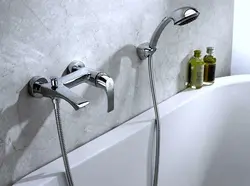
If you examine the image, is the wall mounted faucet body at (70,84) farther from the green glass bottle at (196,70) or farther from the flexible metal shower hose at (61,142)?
the green glass bottle at (196,70)

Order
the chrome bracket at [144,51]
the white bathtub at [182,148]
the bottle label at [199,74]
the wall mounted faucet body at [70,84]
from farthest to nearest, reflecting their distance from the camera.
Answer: the bottle label at [199,74], the chrome bracket at [144,51], the white bathtub at [182,148], the wall mounted faucet body at [70,84]

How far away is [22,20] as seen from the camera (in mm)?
1024

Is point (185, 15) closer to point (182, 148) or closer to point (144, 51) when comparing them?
point (144, 51)

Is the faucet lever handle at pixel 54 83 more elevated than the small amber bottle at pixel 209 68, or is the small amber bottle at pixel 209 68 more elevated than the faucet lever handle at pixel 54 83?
the faucet lever handle at pixel 54 83

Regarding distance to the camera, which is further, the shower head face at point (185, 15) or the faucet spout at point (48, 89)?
the shower head face at point (185, 15)

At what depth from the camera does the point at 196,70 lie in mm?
1716

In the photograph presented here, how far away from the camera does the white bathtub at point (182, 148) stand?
1.26 meters

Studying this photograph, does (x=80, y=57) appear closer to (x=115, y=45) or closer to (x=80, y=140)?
(x=115, y=45)

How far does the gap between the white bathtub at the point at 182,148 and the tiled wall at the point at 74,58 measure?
0.06 metres

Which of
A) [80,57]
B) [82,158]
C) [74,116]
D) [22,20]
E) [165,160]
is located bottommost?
[165,160]

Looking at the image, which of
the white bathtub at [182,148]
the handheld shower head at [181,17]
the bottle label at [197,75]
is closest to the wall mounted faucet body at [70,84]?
the white bathtub at [182,148]

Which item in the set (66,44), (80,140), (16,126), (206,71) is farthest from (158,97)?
(16,126)

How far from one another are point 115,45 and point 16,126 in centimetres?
43

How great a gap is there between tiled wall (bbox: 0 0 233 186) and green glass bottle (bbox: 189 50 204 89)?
0.04 metres
